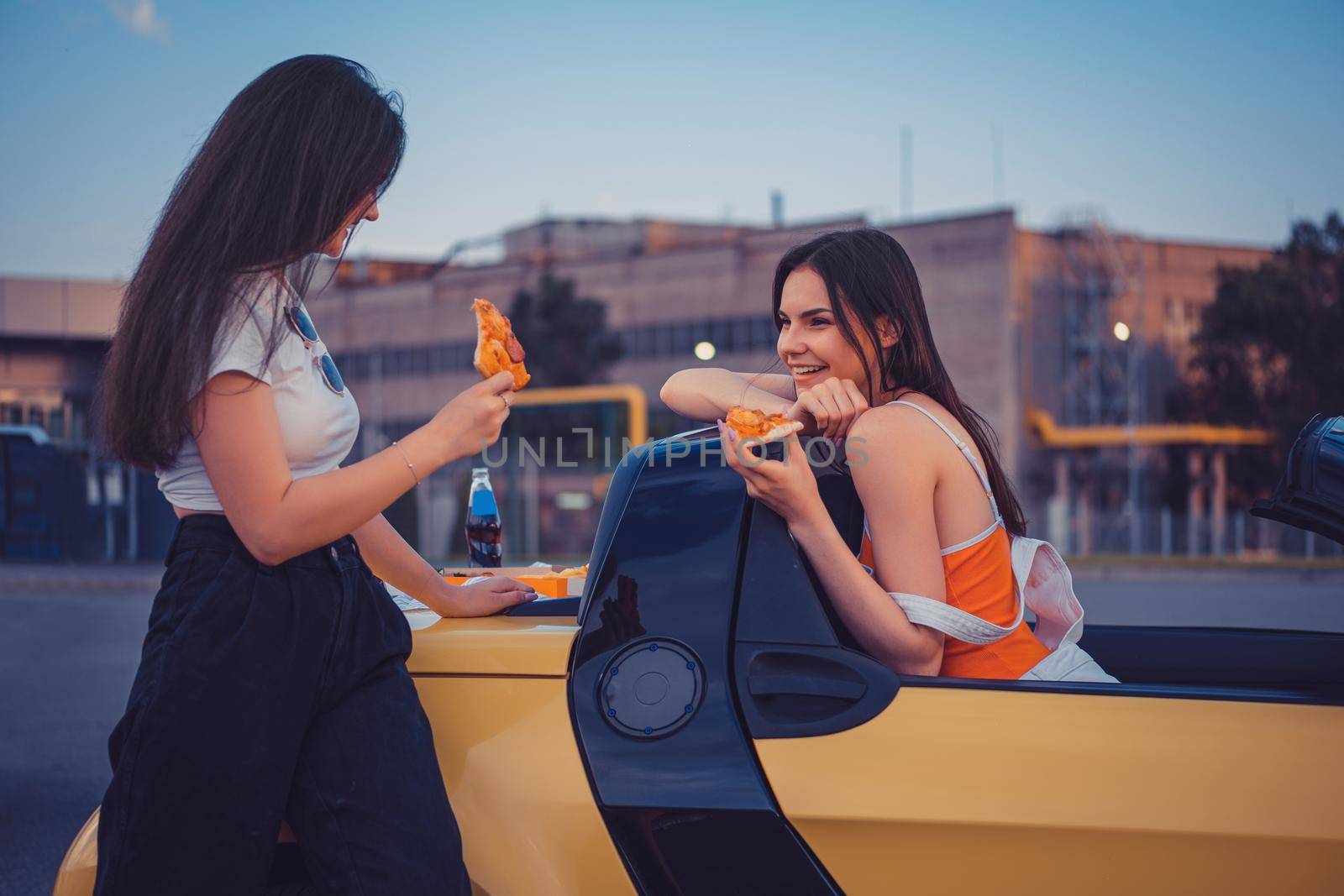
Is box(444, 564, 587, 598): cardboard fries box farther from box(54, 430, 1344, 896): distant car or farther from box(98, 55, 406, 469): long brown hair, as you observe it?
box(98, 55, 406, 469): long brown hair

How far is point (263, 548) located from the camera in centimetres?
162

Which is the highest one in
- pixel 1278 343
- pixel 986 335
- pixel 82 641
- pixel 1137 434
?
pixel 986 335

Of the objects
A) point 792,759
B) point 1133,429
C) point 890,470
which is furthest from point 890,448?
point 1133,429

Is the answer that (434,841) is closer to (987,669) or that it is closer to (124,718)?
(124,718)

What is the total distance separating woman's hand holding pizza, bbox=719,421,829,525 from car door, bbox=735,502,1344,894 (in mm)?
216

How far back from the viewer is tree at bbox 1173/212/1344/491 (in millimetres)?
35812

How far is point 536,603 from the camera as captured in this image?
2.18 m

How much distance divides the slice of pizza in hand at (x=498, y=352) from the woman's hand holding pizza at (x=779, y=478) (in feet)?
1.07

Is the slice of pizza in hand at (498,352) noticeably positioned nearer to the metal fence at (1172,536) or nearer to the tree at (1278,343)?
the metal fence at (1172,536)

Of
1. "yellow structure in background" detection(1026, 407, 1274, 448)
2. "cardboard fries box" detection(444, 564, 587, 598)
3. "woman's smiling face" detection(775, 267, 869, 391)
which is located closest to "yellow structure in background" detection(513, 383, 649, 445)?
"cardboard fries box" detection(444, 564, 587, 598)

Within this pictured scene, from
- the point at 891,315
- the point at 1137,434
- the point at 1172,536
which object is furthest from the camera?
the point at 1137,434

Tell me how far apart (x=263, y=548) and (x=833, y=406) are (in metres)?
0.94

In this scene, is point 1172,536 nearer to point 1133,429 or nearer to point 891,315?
point 1133,429

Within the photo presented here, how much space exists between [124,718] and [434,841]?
426mm
